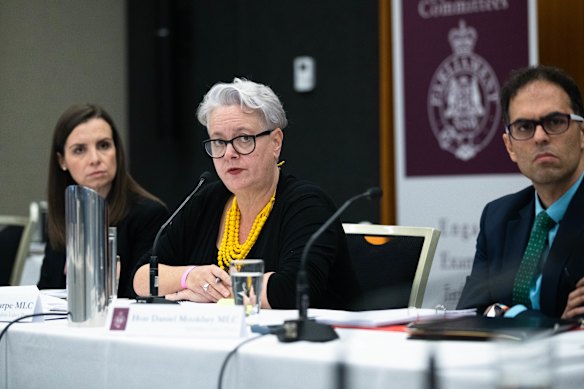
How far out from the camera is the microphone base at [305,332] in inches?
58.2

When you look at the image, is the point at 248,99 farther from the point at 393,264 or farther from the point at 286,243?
the point at 393,264

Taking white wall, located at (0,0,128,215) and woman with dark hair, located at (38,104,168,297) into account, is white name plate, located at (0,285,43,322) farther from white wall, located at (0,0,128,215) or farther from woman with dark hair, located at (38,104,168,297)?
white wall, located at (0,0,128,215)

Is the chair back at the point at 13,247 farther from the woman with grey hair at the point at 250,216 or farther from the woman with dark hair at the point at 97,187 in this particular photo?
the woman with grey hair at the point at 250,216

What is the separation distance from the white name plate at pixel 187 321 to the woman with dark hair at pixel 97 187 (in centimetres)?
147

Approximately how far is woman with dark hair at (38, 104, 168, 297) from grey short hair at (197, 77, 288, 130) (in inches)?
28.3

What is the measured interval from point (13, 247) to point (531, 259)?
7.36 feet

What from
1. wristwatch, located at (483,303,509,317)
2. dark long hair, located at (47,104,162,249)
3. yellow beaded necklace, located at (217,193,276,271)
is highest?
dark long hair, located at (47,104,162,249)

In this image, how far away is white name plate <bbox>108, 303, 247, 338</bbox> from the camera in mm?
1548

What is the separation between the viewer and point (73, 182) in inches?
137

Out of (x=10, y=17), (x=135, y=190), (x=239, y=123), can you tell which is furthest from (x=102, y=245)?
(x=10, y=17)

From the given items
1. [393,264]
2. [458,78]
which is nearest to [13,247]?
[393,264]

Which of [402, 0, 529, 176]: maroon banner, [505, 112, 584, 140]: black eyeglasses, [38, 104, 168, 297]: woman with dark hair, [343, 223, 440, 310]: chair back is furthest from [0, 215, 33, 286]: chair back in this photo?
[505, 112, 584, 140]: black eyeglasses

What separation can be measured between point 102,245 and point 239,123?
0.88 metres

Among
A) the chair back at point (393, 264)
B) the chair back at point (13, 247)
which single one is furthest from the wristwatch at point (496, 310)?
the chair back at point (13, 247)
